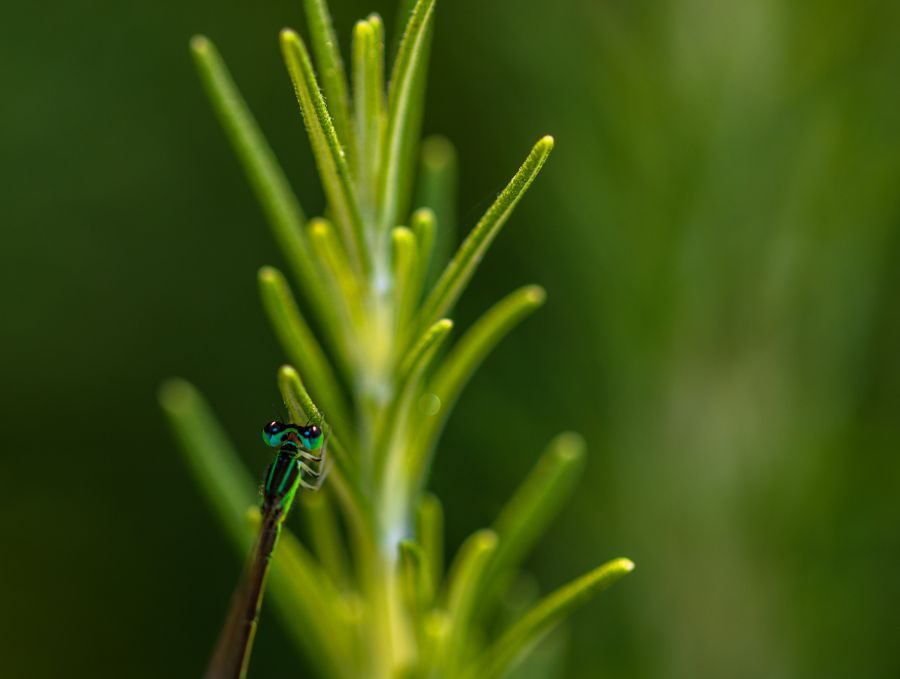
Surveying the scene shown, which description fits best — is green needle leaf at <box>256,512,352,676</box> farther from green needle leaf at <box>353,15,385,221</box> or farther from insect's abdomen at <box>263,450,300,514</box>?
green needle leaf at <box>353,15,385,221</box>

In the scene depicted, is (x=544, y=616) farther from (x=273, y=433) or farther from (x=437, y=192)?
(x=437, y=192)

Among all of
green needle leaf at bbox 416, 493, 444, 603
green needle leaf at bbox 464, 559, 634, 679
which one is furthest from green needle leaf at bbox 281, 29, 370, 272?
green needle leaf at bbox 464, 559, 634, 679

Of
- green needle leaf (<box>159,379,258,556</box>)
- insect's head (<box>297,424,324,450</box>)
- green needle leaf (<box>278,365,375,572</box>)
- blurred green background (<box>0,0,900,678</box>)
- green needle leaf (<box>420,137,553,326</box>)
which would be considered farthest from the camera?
blurred green background (<box>0,0,900,678</box>)

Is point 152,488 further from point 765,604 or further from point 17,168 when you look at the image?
point 765,604

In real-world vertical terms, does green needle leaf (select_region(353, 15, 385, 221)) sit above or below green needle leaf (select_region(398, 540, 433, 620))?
above

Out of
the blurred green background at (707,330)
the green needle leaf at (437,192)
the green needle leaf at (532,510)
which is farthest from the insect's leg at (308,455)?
the blurred green background at (707,330)

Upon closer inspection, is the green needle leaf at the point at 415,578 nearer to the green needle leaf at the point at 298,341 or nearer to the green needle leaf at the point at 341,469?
the green needle leaf at the point at 341,469

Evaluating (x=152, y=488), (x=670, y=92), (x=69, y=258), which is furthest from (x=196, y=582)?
(x=670, y=92)
